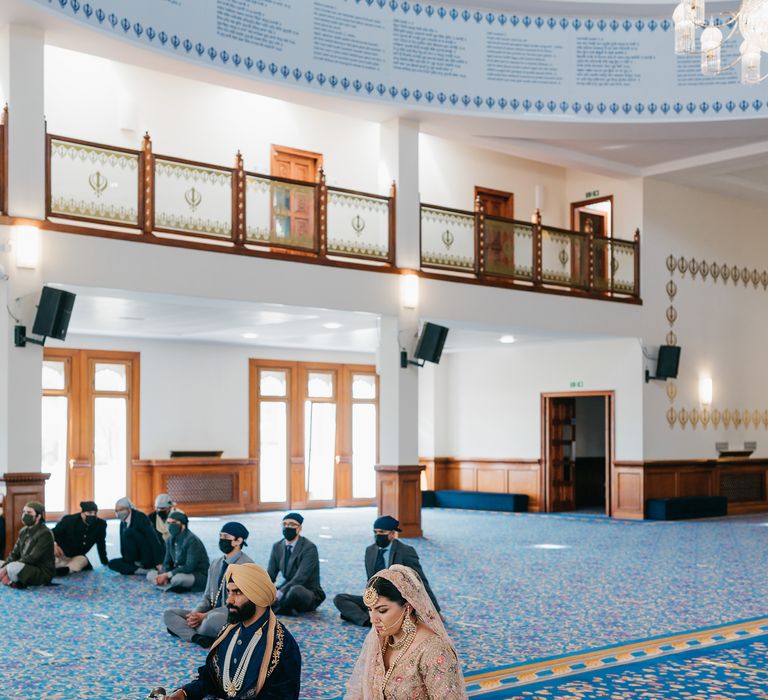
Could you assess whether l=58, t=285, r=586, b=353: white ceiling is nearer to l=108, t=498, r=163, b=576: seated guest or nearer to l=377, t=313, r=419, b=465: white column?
l=377, t=313, r=419, b=465: white column

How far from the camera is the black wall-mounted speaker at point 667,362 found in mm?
13445

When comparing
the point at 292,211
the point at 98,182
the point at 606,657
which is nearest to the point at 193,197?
the point at 98,182

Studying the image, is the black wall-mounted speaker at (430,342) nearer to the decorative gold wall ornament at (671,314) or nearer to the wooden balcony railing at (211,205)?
the wooden balcony railing at (211,205)

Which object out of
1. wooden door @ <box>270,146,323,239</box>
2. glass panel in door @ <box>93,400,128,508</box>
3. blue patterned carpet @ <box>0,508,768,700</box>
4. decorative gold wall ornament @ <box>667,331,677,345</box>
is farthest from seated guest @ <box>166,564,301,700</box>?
decorative gold wall ornament @ <box>667,331,677,345</box>

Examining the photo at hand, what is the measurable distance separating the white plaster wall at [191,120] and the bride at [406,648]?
8.63m

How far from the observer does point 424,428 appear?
52.6 ft

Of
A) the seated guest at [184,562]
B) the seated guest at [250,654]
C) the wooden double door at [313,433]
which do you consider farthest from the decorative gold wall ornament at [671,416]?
the seated guest at [250,654]

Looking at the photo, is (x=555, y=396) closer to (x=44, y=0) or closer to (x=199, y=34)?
(x=199, y=34)

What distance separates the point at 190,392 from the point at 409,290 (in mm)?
4755

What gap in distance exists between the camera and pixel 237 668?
3.19m

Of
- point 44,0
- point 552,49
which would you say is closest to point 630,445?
point 552,49

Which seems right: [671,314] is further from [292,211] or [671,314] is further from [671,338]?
[292,211]

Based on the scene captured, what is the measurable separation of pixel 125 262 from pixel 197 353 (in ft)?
18.9

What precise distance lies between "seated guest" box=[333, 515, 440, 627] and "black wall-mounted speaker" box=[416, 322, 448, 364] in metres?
4.80
